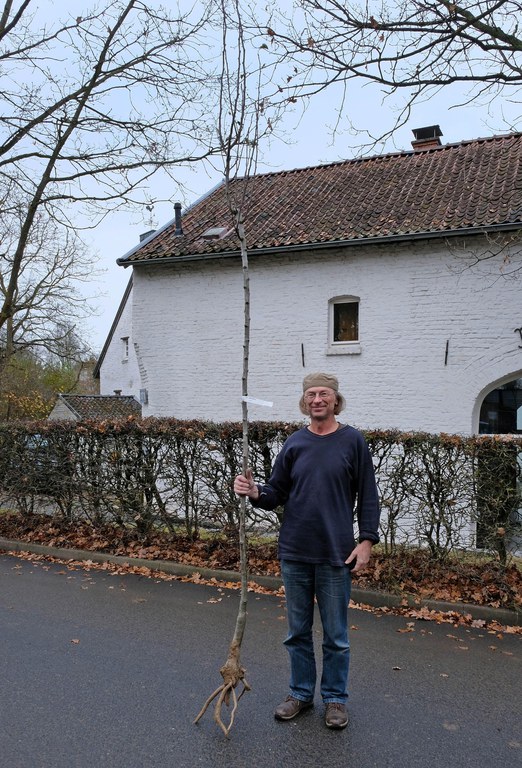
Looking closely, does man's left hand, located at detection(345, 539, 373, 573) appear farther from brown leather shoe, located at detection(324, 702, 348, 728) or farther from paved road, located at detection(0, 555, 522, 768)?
paved road, located at detection(0, 555, 522, 768)

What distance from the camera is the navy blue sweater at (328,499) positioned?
3.70m

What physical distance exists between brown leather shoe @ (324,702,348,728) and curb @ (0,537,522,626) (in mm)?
2694

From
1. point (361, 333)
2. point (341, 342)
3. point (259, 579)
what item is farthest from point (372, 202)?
point (259, 579)

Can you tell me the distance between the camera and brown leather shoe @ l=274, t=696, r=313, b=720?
3.77m

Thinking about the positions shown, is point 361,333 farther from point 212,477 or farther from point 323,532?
point 323,532

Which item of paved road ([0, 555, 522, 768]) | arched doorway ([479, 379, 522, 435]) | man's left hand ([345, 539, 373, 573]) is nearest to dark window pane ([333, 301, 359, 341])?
arched doorway ([479, 379, 522, 435])

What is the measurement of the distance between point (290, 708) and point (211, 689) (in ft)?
2.34

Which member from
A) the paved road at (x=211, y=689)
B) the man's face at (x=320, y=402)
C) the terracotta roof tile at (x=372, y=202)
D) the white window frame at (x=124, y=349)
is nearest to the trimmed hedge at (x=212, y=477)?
the paved road at (x=211, y=689)

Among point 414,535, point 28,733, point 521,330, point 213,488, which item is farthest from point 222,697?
point 521,330

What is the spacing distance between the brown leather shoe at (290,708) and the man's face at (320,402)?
5.57ft

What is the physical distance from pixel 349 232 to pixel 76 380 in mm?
32495

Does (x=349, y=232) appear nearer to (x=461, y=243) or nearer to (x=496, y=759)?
(x=461, y=243)

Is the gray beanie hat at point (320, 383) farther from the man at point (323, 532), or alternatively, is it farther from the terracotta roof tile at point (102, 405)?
the terracotta roof tile at point (102, 405)

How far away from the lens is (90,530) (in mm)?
8883
